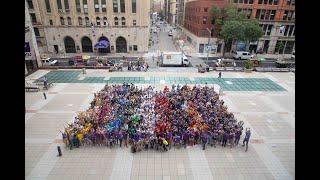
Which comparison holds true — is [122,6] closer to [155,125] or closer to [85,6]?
[85,6]

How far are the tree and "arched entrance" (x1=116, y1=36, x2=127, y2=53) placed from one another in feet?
67.8

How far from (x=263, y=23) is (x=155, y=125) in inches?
1728

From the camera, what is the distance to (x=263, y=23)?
52.9 metres

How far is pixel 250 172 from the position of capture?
16.9m

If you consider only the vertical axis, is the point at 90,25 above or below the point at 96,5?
below

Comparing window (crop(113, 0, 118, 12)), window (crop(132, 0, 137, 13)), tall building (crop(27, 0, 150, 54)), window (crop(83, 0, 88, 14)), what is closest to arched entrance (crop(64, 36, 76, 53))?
tall building (crop(27, 0, 150, 54))

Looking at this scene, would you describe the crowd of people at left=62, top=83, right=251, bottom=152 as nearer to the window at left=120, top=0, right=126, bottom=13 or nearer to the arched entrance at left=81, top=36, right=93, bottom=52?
the window at left=120, top=0, right=126, bottom=13

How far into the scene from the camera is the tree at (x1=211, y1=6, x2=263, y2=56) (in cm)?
4578

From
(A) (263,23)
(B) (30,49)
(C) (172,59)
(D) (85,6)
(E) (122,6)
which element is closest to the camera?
(B) (30,49)

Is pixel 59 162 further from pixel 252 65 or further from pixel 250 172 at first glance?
pixel 252 65

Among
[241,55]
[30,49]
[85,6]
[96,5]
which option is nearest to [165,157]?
[30,49]
